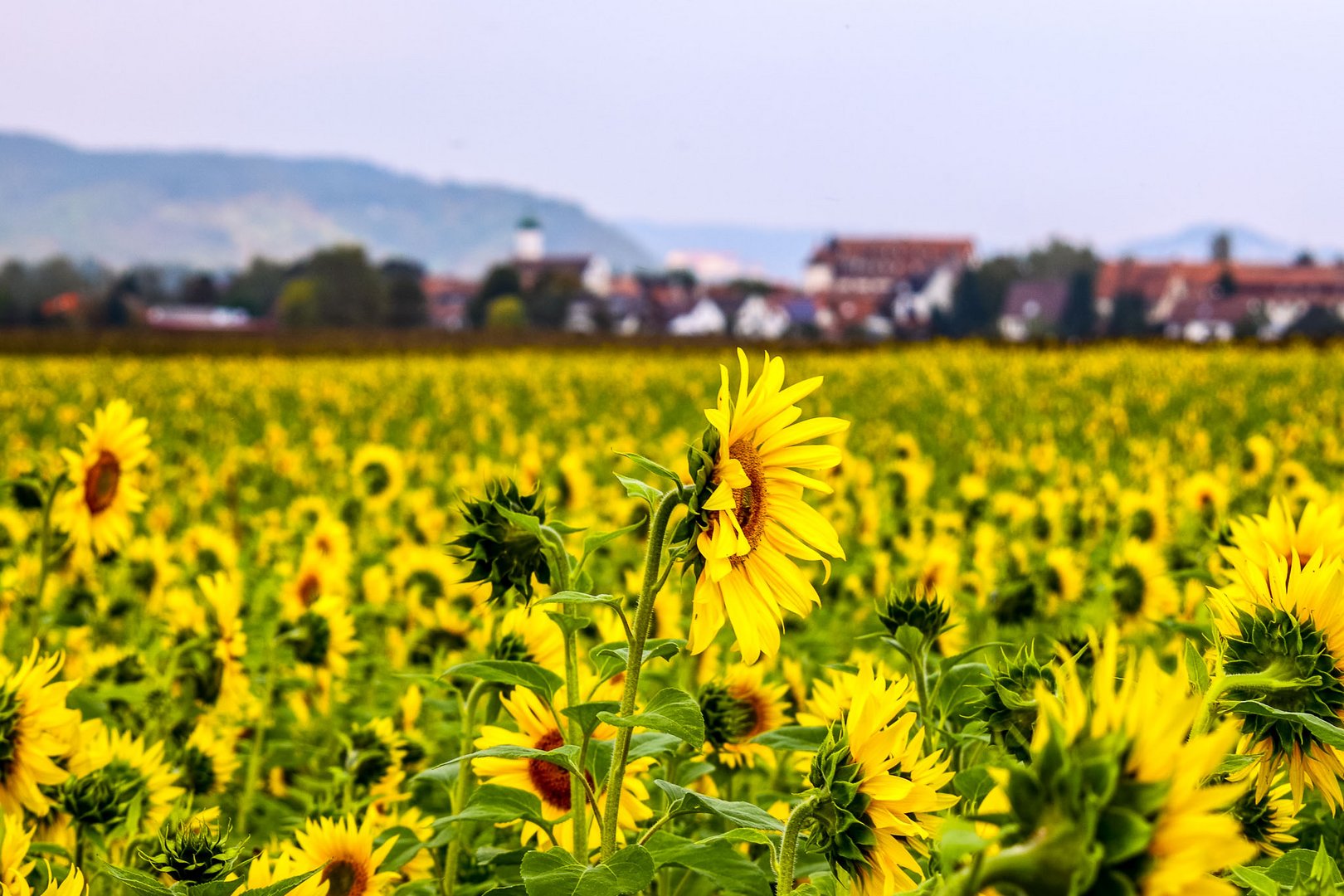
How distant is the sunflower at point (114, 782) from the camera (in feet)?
5.27

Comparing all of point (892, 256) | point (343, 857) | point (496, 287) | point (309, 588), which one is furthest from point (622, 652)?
point (892, 256)

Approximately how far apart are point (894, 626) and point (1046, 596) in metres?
1.93

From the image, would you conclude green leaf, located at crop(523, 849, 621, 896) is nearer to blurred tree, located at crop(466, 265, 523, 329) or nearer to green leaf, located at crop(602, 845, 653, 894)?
green leaf, located at crop(602, 845, 653, 894)

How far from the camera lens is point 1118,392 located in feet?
46.8

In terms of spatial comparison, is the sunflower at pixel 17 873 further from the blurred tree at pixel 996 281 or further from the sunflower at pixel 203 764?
the blurred tree at pixel 996 281

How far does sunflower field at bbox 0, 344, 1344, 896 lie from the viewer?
991 mm

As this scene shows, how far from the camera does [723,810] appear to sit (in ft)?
3.66

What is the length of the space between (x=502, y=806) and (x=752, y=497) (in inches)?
18.8

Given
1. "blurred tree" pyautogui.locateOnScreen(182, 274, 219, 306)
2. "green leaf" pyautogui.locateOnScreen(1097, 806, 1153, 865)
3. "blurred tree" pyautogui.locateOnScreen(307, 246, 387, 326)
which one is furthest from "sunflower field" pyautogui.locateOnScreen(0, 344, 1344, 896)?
"blurred tree" pyautogui.locateOnScreen(182, 274, 219, 306)

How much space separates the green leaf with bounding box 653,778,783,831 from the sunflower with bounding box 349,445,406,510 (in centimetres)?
363

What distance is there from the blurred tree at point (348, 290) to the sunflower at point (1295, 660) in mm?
60238

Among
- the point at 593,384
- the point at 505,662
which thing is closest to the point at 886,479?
the point at 505,662

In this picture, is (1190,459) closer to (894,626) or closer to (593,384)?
(894,626)

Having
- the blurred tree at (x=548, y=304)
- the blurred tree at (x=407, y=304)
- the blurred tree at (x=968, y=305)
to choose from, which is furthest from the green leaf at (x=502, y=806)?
the blurred tree at (x=968, y=305)
